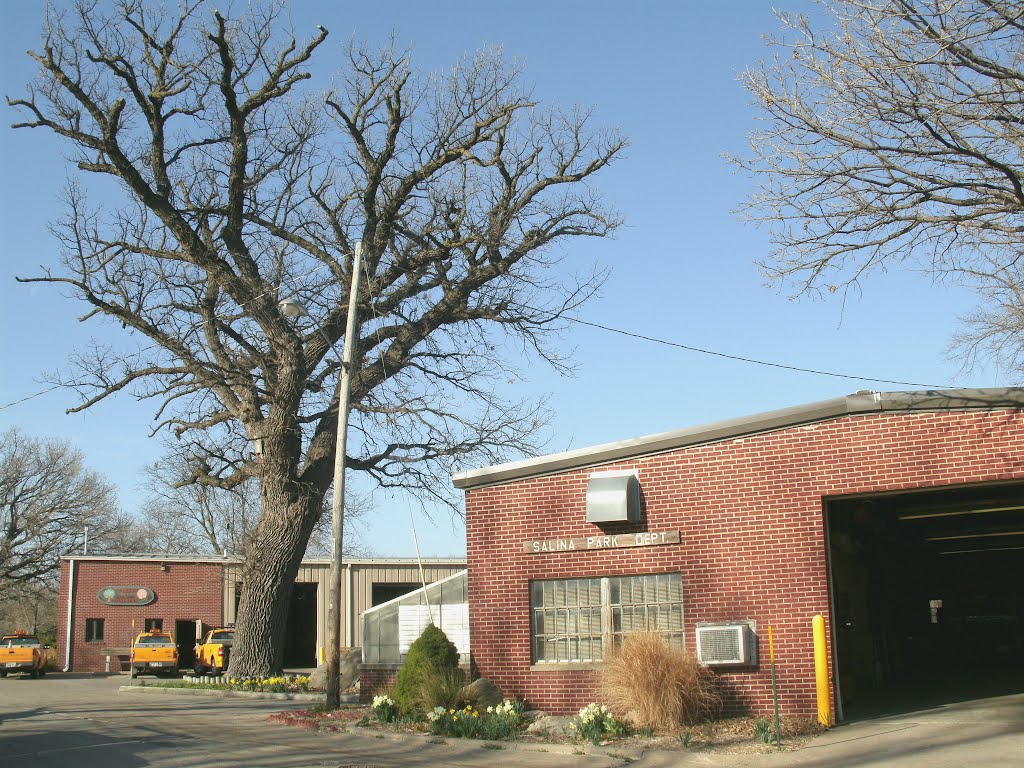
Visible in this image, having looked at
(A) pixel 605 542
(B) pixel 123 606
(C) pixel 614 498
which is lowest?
(B) pixel 123 606

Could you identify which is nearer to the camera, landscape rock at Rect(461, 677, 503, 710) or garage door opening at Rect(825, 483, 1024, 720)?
landscape rock at Rect(461, 677, 503, 710)

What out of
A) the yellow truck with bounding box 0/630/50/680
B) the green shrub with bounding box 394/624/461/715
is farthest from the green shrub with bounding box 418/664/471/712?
the yellow truck with bounding box 0/630/50/680

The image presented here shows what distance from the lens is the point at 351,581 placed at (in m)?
47.1

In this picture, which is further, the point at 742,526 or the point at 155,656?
the point at 155,656

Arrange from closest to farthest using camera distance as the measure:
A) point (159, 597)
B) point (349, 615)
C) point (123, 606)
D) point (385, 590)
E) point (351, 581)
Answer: point (123, 606)
point (159, 597)
point (349, 615)
point (351, 581)
point (385, 590)

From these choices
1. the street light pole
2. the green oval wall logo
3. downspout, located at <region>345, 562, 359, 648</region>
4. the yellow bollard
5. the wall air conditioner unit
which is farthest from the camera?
downspout, located at <region>345, 562, 359, 648</region>

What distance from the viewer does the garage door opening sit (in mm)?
18656

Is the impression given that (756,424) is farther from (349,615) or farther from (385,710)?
(349,615)

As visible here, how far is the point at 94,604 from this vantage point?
4569 centimetres

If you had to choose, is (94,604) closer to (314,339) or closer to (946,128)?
(314,339)

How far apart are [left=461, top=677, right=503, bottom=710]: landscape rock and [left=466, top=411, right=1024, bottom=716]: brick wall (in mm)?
225

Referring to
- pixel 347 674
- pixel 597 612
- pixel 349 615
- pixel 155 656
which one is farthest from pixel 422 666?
pixel 349 615

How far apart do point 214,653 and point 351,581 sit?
29.9ft

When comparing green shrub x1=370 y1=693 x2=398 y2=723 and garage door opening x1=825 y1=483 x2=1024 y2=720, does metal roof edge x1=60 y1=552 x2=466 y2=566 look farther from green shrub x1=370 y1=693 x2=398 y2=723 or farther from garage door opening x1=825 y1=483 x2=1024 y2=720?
green shrub x1=370 y1=693 x2=398 y2=723
